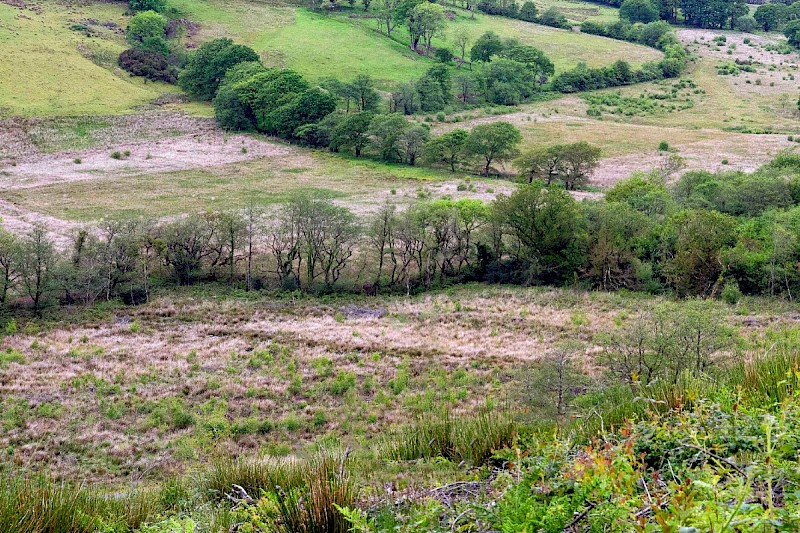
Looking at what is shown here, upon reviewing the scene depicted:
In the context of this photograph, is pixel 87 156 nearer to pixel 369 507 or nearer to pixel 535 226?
pixel 535 226

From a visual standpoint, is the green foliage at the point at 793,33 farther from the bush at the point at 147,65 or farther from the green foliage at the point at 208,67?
the bush at the point at 147,65

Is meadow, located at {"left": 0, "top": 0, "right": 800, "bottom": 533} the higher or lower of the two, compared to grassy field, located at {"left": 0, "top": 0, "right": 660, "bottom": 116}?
lower

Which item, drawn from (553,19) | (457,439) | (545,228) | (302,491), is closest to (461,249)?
(545,228)

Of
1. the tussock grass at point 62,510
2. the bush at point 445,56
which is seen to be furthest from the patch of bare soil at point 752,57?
the tussock grass at point 62,510

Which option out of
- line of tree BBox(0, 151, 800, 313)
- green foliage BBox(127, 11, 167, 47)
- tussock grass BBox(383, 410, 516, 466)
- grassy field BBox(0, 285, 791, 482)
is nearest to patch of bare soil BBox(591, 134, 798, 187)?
line of tree BBox(0, 151, 800, 313)

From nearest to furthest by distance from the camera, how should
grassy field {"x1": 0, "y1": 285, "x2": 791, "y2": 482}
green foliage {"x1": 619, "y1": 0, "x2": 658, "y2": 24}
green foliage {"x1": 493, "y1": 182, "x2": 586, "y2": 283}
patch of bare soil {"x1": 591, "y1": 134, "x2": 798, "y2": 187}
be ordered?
grassy field {"x1": 0, "y1": 285, "x2": 791, "y2": 482}, green foliage {"x1": 493, "y1": 182, "x2": 586, "y2": 283}, patch of bare soil {"x1": 591, "y1": 134, "x2": 798, "y2": 187}, green foliage {"x1": 619, "y1": 0, "x2": 658, "y2": 24}

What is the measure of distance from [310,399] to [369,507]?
2051 centimetres

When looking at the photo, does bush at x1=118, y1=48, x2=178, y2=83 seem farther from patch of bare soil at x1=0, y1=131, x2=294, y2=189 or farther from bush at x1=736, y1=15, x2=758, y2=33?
bush at x1=736, y1=15, x2=758, y2=33

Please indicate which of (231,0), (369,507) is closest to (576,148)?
(369,507)

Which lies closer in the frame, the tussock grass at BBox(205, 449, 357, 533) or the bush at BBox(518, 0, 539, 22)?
the tussock grass at BBox(205, 449, 357, 533)

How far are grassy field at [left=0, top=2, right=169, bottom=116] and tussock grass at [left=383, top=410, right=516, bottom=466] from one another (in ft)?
303

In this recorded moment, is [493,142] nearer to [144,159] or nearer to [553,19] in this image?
[144,159]

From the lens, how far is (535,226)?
4300 centimetres

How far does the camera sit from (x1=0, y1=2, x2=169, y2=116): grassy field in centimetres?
9025
